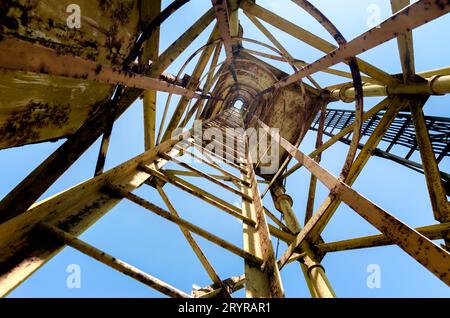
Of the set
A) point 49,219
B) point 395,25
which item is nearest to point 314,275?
point 395,25

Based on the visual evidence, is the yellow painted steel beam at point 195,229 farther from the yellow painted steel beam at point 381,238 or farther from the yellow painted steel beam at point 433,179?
the yellow painted steel beam at point 433,179

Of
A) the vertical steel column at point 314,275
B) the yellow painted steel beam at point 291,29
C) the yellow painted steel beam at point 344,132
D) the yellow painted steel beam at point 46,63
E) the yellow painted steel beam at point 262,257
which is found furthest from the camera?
the yellow painted steel beam at point 344,132

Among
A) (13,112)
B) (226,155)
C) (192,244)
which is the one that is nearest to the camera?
(13,112)

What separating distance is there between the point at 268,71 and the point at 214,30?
4.80 m

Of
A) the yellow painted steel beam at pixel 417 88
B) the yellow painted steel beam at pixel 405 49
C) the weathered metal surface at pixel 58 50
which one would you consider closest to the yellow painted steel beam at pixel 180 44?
the weathered metal surface at pixel 58 50

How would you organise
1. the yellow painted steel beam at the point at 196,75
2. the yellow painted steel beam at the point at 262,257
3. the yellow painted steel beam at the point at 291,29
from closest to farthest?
1. the yellow painted steel beam at the point at 262,257
2. the yellow painted steel beam at the point at 291,29
3. the yellow painted steel beam at the point at 196,75

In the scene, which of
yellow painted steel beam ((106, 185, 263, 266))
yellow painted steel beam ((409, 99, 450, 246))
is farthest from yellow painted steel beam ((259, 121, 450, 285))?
yellow painted steel beam ((409, 99, 450, 246))

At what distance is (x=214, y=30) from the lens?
4.48 metres

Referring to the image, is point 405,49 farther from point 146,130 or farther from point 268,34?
point 146,130

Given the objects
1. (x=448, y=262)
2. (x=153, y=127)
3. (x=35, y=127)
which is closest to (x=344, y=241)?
(x=448, y=262)

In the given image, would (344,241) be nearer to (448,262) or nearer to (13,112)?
(448,262)

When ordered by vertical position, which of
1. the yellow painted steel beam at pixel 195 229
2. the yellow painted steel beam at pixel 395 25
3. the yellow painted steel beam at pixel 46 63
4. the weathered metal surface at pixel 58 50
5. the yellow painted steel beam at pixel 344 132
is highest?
the yellow painted steel beam at pixel 344 132

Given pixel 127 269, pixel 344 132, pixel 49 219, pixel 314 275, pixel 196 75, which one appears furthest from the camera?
pixel 344 132

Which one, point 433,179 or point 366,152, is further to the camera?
point 366,152
